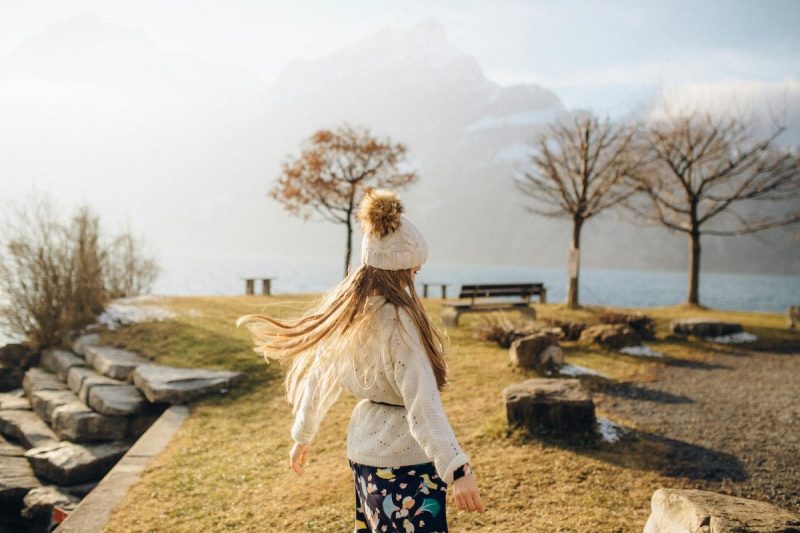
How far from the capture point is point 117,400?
26.5 ft

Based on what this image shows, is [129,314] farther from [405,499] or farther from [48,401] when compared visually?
[405,499]

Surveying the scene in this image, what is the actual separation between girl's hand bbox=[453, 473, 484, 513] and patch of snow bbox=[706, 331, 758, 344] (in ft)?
41.1

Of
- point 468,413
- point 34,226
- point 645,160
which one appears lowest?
point 468,413

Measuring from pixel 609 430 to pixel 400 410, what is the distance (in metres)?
4.28

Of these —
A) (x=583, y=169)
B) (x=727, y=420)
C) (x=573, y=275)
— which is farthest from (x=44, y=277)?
(x=583, y=169)

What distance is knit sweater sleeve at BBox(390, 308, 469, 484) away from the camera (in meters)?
2.29

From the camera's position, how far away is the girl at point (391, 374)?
7.89ft

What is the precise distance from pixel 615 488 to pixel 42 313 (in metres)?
12.1

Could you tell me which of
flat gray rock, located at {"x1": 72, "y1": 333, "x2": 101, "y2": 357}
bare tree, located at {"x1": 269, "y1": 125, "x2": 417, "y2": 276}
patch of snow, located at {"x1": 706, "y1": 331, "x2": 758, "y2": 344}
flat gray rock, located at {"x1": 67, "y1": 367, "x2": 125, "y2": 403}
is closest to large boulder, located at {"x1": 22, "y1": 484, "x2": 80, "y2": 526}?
flat gray rock, located at {"x1": 67, "y1": 367, "x2": 125, "y2": 403}

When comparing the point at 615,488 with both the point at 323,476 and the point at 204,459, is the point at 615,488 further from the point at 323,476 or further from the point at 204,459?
the point at 204,459

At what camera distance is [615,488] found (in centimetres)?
480

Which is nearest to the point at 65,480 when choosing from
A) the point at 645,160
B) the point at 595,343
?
the point at 595,343

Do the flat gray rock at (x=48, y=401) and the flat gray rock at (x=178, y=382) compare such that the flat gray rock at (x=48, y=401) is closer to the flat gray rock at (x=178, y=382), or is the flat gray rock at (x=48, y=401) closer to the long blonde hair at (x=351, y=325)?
the flat gray rock at (x=178, y=382)

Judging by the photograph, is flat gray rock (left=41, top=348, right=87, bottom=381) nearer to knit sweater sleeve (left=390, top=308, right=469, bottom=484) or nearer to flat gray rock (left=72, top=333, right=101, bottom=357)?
flat gray rock (left=72, top=333, right=101, bottom=357)
